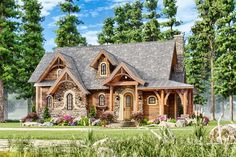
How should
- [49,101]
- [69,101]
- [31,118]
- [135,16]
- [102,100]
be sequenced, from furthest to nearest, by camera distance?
[135,16]
[49,101]
[69,101]
[102,100]
[31,118]

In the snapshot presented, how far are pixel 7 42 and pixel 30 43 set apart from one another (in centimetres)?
379

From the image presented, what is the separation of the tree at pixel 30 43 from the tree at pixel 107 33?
10326 mm

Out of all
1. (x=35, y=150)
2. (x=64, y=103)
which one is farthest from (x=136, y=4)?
(x=35, y=150)

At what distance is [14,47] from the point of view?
42719mm

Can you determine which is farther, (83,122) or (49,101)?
(49,101)

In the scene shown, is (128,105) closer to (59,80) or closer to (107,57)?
(107,57)

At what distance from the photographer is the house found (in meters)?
34.3

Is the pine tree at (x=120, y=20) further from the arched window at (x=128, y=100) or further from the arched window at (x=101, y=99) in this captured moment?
the arched window at (x=128, y=100)

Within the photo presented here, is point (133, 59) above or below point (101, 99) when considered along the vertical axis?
above

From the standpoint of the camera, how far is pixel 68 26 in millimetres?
49250

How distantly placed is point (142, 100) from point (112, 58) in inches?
192

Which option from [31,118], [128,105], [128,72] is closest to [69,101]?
[31,118]

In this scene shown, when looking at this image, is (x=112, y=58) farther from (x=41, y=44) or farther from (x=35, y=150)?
(x=35, y=150)

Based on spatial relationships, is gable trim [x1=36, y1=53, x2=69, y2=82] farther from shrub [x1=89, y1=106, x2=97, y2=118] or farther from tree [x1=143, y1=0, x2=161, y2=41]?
tree [x1=143, y1=0, x2=161, y2=41]
